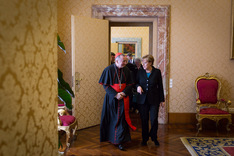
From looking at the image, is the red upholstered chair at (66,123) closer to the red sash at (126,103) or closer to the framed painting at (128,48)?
the red sash at (126,103)

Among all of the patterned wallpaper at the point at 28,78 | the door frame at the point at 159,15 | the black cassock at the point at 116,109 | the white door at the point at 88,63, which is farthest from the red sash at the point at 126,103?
the patterned wallpaper at the point at 28,78

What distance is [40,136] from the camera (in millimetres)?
491

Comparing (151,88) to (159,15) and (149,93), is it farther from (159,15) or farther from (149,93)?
(159,15)

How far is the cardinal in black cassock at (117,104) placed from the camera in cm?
376

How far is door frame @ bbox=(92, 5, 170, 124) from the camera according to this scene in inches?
210

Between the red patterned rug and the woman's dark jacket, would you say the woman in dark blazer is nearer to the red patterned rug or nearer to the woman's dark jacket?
the woman's dark jacket

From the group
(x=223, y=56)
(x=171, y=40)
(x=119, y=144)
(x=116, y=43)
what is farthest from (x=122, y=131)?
(x=116, y=43)

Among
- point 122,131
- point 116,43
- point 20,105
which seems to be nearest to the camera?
point 20,105

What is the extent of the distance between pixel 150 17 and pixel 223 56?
200cm

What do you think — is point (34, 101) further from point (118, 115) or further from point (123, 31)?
point (123, 31)

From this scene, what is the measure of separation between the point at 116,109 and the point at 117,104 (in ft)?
0.29

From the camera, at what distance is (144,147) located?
381cm

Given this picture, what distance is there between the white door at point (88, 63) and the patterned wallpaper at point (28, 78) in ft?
14.1

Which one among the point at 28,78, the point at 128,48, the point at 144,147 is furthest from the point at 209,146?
the point at 128,48
